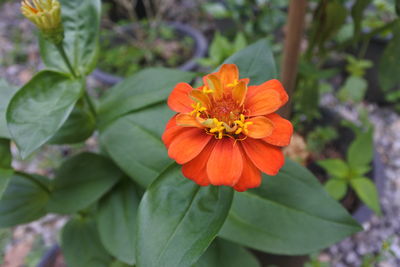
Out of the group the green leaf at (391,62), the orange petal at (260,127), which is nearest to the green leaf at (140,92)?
the orange petal at (260,127)

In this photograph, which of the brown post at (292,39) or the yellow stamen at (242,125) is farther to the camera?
the brown post at (292,39)

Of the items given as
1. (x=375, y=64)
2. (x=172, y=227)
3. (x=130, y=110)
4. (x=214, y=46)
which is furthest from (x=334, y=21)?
(x=375, y=64)

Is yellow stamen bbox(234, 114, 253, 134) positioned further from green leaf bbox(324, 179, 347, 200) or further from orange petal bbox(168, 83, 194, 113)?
green leaf bbox(324, 179, 347, 200)

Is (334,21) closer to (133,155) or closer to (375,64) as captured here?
(133,155)

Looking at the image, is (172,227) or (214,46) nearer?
(172,227)

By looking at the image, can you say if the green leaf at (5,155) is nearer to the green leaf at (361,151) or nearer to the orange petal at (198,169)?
the orange petal at (198,169)

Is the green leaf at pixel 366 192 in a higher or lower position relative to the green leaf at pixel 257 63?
lower

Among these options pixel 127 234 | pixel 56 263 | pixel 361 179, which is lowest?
pixel 56 263

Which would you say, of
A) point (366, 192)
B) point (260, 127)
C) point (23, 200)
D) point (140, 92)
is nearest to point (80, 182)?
point (23, 200)

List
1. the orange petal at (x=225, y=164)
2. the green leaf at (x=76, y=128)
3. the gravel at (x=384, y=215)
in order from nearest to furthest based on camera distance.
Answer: the orange petal at (x=225, y=164)
the green leaf at (x=76, y=128)
the gravel at (x=384, y=215)
